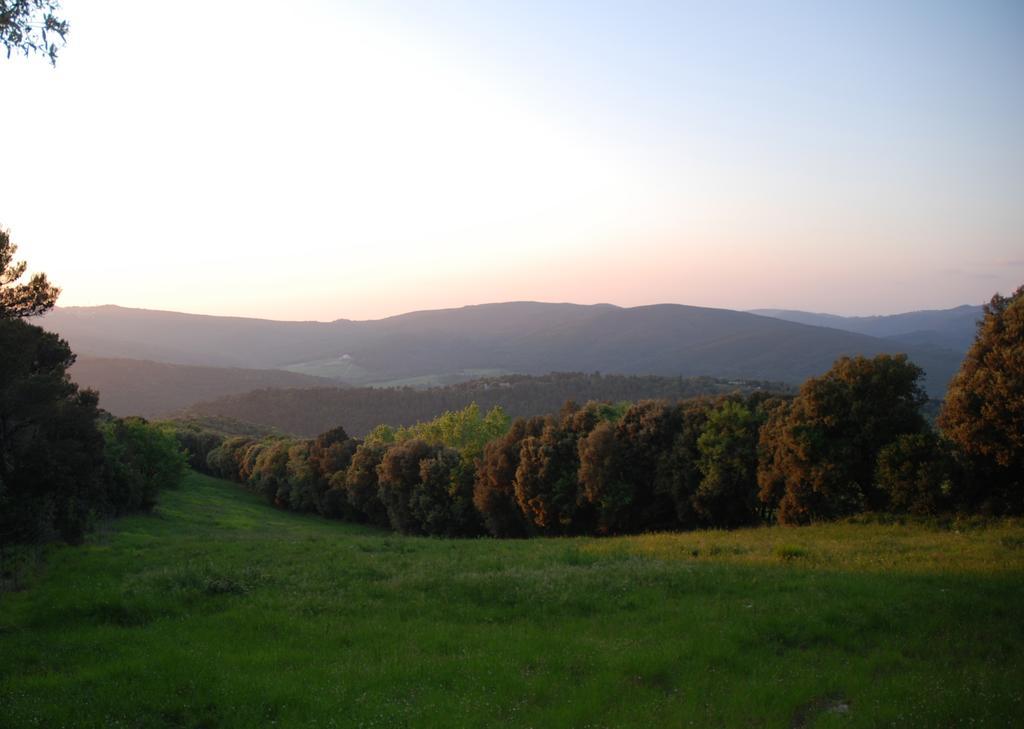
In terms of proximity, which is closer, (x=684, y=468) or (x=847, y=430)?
(x=847, y=430)

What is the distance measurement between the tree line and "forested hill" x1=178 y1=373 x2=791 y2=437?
8730 cm

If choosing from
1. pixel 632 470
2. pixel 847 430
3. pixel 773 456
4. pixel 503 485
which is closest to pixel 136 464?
pixel 503 485

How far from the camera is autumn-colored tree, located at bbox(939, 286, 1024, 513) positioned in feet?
A: 70.8

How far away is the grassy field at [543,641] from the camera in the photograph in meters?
9.09

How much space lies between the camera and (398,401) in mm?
171500

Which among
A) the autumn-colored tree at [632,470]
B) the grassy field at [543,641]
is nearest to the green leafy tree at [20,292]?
the grassy field at [543,641]

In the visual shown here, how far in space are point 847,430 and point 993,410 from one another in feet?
23.1

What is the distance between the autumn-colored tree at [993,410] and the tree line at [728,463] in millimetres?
47

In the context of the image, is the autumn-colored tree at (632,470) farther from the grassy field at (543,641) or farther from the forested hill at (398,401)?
the forested hill at (398,401)

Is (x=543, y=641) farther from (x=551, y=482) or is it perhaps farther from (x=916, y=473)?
(x=551, y=482)

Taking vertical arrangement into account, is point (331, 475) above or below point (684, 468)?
below

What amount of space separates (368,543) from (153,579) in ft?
33.1

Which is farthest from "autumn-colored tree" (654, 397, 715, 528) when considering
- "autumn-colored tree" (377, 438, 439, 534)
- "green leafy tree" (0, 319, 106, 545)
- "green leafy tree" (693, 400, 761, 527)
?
"green leafy tree" (0, 319, 106, 545)

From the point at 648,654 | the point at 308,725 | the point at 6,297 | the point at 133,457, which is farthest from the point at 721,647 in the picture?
the point at 133,457
